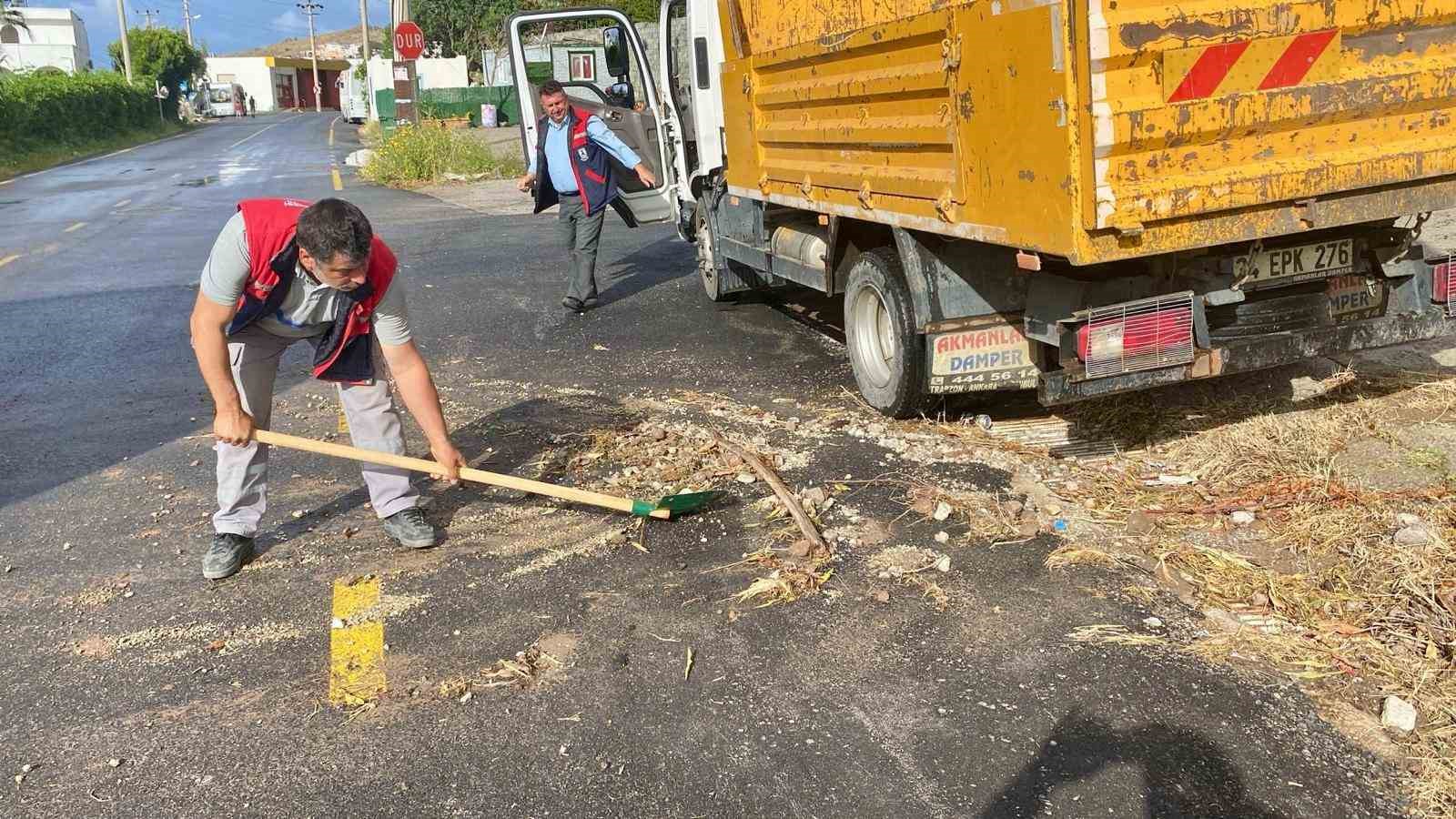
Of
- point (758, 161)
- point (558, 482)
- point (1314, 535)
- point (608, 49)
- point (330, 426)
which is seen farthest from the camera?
point (608, 49)

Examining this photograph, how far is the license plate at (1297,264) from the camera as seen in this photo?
4.27 metres

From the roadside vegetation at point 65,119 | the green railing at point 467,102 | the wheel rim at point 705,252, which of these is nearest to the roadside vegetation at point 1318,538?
the wheel rim at point 705,252

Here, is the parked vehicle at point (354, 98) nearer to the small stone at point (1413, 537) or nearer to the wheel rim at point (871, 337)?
the wheel rim at point (871, 337)

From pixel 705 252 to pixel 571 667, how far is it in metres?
5.69

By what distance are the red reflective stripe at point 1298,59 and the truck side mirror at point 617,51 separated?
6.13 meters

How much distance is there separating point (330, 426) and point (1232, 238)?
4618mm

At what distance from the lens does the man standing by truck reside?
28.0ft

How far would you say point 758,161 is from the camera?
6.66m

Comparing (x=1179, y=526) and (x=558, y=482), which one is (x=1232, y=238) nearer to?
(x=1179, y=526)

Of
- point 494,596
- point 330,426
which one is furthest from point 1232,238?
point 330,426

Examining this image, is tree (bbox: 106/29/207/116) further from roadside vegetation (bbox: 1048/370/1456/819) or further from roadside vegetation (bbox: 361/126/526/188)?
roadside vegetation (bbox: 1048/370/1456/819)

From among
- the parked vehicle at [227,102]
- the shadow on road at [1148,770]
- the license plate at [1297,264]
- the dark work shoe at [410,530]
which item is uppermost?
the parked vehicle at [227,102]

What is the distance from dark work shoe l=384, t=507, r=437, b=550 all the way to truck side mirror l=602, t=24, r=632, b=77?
5.63 m

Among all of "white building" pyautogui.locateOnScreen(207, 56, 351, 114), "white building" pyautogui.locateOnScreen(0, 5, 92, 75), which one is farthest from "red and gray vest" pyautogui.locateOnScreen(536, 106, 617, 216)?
"white building" pyautogui.locateOnScreen(207, 56, 351, 114)
